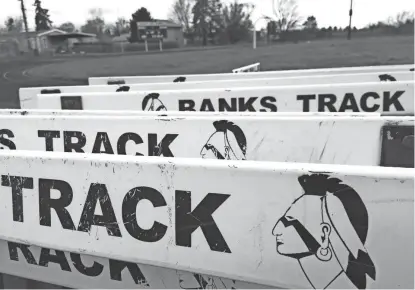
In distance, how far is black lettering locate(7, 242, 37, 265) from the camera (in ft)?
6.37

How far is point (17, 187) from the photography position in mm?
1816

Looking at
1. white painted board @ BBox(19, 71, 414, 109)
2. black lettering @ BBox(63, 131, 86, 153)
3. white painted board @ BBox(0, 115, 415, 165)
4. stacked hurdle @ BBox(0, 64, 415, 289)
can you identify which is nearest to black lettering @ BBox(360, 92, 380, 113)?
white painted board @ BBox(19, 71, 414, 109)

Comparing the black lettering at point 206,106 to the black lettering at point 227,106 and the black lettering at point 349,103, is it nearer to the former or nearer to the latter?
the black lettering at point 227,106

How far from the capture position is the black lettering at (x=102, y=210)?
66.2 inches

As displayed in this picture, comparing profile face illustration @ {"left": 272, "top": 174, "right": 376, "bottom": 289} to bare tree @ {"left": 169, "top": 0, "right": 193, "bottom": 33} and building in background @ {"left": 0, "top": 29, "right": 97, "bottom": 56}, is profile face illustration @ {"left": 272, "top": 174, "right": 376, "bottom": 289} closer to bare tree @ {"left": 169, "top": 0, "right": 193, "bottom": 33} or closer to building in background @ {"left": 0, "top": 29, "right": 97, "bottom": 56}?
building in background @ {"left": 0, "top": 29, "right": 97, "bottom": 56}

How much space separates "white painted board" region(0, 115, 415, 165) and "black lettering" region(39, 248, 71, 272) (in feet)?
2.96

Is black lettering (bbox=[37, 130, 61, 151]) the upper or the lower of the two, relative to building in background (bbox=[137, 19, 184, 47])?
lower

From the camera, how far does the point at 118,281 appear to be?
72.7 inches

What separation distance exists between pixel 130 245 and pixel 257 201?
60 cm

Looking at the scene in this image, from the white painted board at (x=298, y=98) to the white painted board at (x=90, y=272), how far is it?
6.45 feet

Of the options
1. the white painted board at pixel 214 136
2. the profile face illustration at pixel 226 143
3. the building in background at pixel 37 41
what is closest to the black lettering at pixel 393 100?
the white painted board at pixel 214 136

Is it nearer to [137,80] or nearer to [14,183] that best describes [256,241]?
[14,183]

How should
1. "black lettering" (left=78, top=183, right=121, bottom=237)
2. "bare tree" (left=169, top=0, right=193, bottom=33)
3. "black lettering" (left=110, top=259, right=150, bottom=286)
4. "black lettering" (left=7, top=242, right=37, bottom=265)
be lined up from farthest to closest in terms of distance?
"bare tree" (left=169, top=0, right=193, bottom=33), "black lettering" (left=7, top=242, right=37, bottom=265), "black lettering" (left=110, top=259, right=150, bottom=286), "black lettering" (left=78, top=183, right=121, bottom=237)

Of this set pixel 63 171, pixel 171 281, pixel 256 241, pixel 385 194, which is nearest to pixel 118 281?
pixel 171 281
